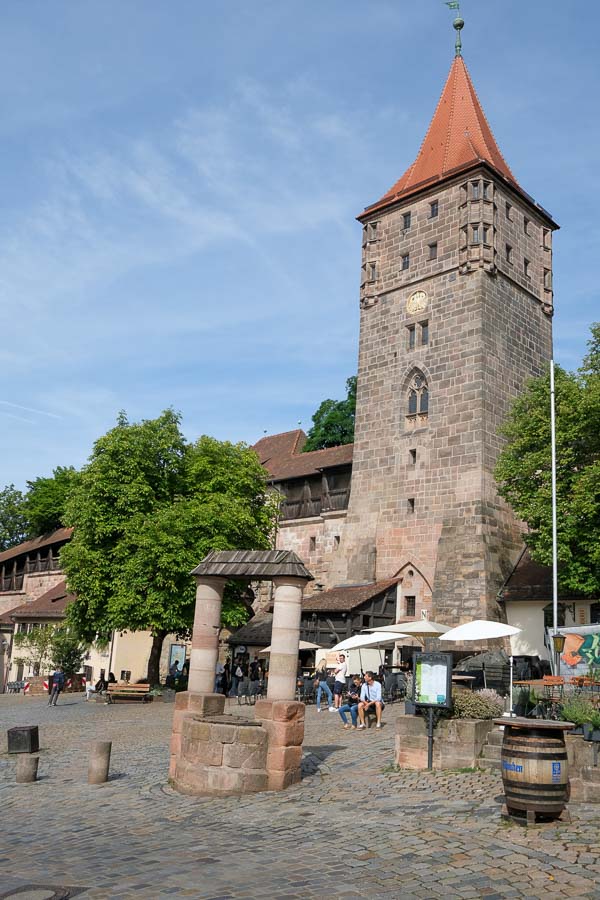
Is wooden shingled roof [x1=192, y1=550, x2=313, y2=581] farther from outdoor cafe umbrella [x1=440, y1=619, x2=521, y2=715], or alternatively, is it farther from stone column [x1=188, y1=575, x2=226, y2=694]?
outdoor cafe umbrella [x1=440, y1=619, x2=521, y2=715]

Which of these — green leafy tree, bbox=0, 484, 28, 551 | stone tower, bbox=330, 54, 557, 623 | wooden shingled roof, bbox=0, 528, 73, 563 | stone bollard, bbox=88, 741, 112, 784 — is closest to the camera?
stone bollard, bbox=88, 741, 112, 784

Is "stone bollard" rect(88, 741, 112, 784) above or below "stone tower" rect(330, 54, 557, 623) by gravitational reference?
below

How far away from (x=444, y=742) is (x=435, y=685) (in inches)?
33.0

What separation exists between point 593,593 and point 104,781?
55.2 feet

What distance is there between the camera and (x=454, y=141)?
36.4m

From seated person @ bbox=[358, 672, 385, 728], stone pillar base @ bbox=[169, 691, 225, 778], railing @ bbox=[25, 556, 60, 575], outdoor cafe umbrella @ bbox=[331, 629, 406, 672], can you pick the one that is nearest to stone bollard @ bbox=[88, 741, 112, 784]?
stone pillar base @ bbox=[169, 691, 225, 778]

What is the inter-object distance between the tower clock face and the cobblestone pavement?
75.6 feet

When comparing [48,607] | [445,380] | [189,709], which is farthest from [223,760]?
[48,607]

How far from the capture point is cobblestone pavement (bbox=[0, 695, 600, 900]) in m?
6.76

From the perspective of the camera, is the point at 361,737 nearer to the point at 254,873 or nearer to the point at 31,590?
the point at 254,873

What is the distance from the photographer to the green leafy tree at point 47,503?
57062 mm

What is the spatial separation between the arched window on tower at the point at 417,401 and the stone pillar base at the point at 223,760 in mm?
22313

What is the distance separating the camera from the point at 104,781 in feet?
41.0

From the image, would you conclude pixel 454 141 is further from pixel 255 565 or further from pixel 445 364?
pixel 255 565
